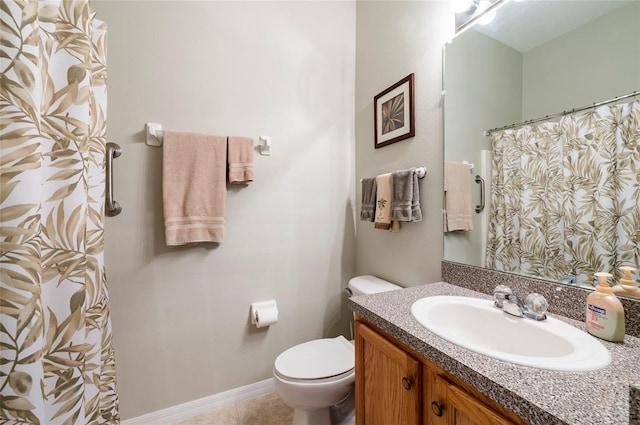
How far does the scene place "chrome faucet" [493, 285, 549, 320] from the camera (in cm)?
75

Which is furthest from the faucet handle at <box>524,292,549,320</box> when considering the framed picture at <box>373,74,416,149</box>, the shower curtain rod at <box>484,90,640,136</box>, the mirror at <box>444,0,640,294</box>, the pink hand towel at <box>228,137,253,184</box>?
the pink hand towel at <box>228,137,253,184</box>

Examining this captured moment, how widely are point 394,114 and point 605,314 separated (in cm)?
124

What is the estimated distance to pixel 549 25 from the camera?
0.85 meters

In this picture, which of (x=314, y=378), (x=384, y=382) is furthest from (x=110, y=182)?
(x=384, y=382)

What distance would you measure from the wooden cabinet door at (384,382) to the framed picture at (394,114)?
42.4 inches

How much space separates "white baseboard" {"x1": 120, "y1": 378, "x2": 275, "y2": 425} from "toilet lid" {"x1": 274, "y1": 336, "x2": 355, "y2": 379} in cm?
52

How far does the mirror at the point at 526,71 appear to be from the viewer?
0.70 meters

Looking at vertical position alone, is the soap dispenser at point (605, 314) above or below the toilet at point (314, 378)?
above

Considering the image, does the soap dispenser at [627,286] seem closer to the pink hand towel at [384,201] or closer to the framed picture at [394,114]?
the pink hand towel at [384,201]

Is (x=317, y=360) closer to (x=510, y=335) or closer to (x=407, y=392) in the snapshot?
(x=407, y=392)

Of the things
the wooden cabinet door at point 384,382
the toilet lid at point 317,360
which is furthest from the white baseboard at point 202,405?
the wooden cabinet door at point 384,382

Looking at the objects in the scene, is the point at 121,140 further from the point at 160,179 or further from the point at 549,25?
the point at 549,25

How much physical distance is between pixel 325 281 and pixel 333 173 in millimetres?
798

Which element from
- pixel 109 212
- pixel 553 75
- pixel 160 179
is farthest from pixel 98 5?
pixel 553 75
